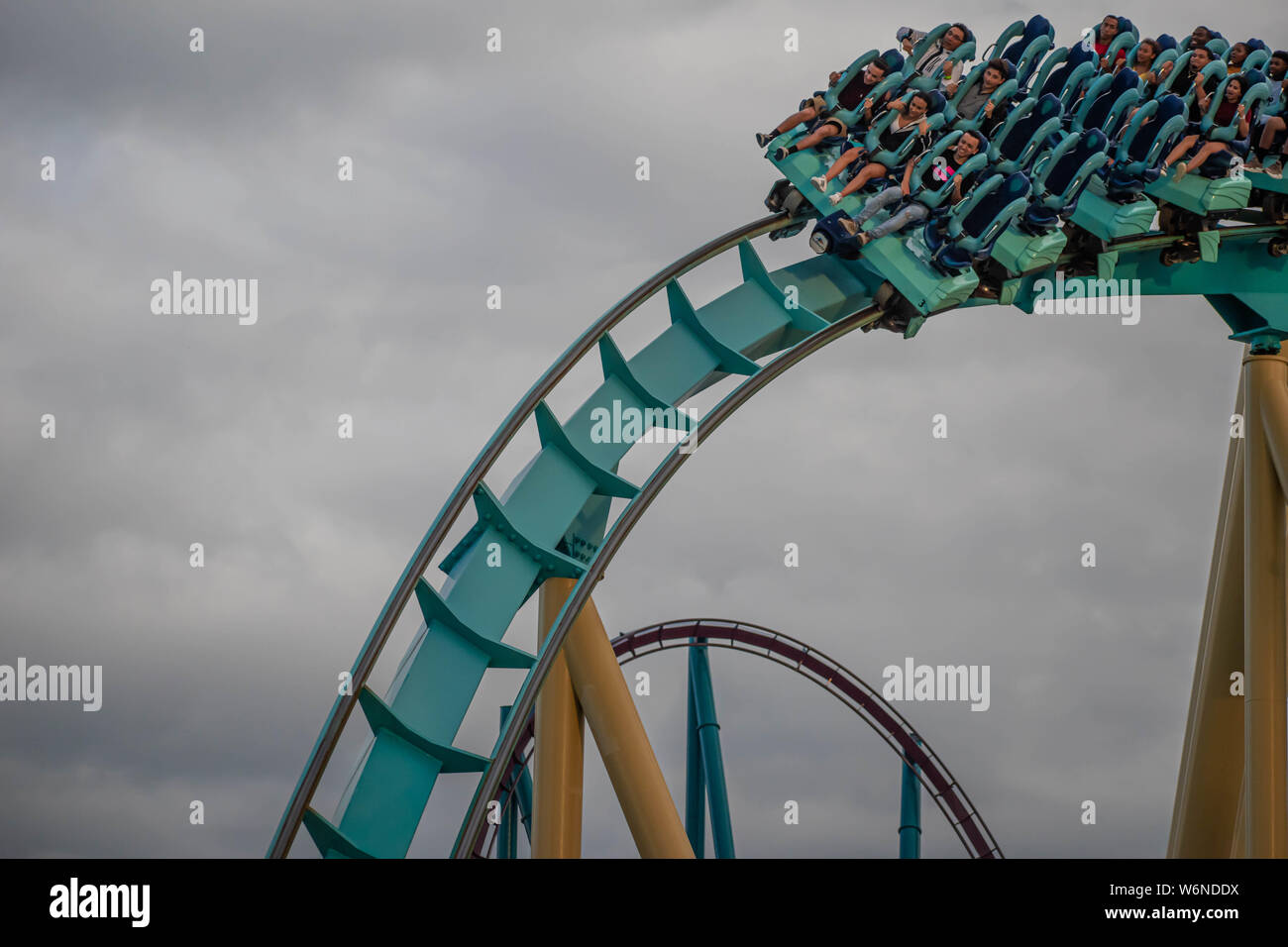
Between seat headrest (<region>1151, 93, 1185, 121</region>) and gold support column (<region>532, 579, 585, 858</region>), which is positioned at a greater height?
seat headrest (<region>1151, 93, 1185, 121</region>)

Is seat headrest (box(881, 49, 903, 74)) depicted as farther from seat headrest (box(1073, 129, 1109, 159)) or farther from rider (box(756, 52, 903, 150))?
seat headrest (box(1073, 129, 1109, 159))

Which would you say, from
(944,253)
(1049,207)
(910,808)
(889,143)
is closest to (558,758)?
(944,253)

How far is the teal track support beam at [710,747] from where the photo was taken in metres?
12.8

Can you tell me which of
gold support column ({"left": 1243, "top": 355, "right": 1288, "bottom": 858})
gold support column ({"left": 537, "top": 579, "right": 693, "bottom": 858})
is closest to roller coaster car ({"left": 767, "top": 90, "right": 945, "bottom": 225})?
gold support column ({"left": 537, "top": 579, "right": 693, "bottom": 858})

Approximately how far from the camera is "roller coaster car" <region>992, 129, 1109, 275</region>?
769cm

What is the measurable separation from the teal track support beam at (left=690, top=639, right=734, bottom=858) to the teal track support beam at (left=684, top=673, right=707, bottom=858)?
0.08m

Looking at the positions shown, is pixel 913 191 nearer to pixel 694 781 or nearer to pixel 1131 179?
pixel 1131 179

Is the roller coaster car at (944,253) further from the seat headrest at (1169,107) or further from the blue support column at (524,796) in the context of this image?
the blue support column at (524,796)

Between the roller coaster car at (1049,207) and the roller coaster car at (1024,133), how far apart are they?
9 cm

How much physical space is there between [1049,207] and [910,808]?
8541 millimetres

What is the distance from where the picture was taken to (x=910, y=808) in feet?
48.7

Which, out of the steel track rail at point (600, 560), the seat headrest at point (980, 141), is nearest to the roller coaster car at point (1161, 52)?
the seat headrest at point (980, 141)
